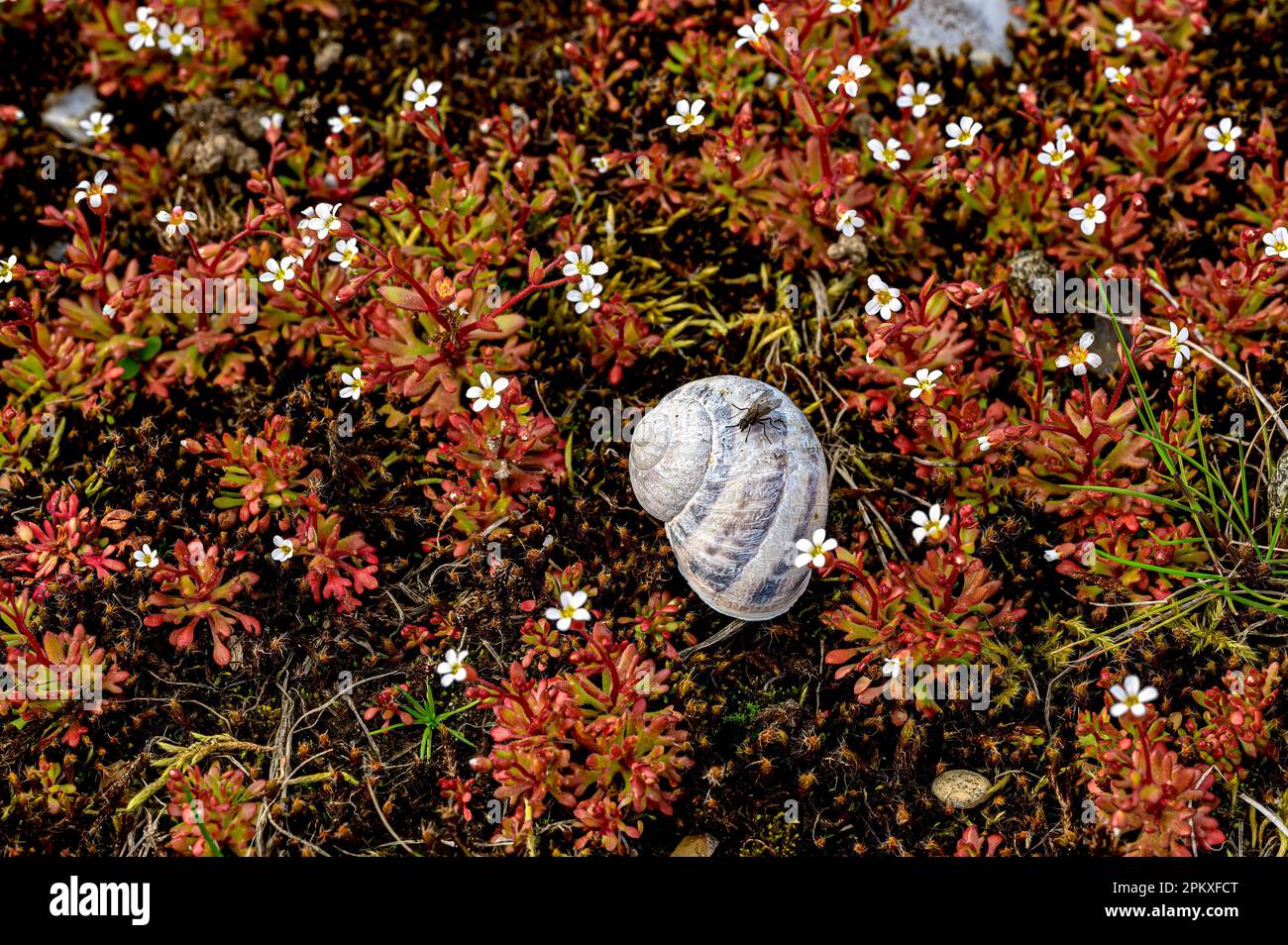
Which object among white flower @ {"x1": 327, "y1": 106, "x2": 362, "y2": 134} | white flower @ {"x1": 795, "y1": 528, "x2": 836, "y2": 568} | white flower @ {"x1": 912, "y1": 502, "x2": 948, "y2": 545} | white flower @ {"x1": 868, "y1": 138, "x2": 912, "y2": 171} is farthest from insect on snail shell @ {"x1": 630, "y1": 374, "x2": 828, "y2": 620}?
white flower @ {"x1": 327, "y1": 106, "x2": 362, "y2": 134}

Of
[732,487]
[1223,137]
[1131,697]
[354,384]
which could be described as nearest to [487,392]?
[354,384]

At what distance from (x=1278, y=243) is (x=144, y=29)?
7.85 metres

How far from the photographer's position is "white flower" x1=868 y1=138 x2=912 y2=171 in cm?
615

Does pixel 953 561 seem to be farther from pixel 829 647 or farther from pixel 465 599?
pixel 465 599

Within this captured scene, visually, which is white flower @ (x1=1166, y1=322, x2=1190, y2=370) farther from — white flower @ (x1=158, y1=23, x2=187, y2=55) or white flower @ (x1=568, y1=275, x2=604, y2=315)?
white flower @ (x1=158, y1=23, x2=187, y2=55)

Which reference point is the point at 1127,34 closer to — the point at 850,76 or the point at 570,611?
the point at 850,76

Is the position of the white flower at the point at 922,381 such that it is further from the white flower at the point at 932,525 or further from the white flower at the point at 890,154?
the white flower at the point at 890,154

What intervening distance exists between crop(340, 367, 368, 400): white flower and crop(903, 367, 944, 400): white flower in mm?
3326

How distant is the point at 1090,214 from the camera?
6.13m

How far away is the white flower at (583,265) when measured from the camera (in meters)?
5.74

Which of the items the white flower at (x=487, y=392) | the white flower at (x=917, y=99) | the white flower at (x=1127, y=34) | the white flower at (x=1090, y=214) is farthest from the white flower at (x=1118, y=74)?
Answer: the white flower at (x=487, y=392)

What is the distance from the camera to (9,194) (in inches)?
280

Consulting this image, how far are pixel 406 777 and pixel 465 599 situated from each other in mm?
1079
